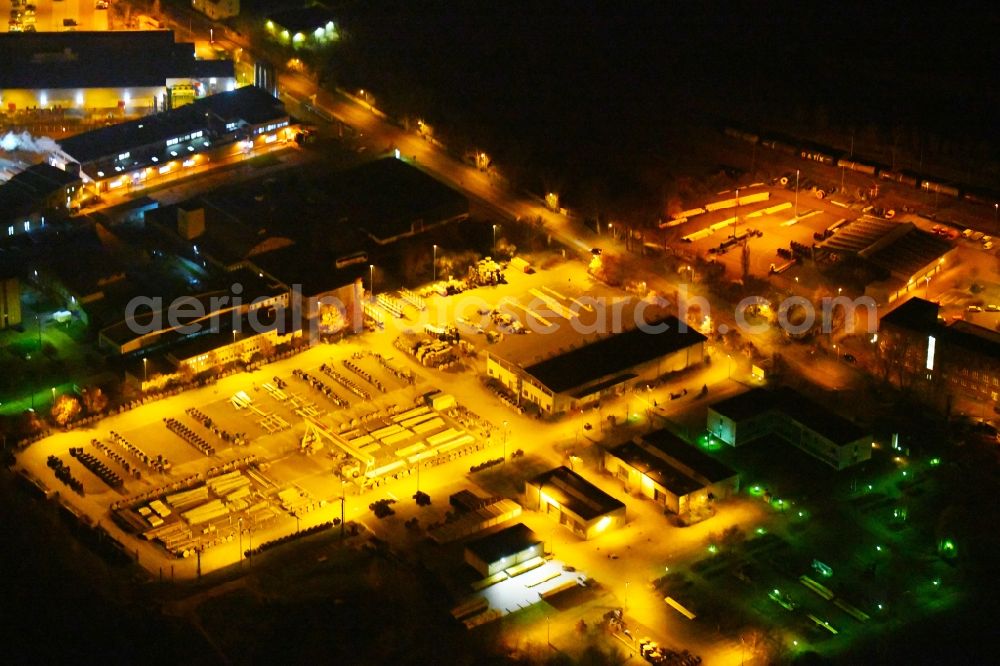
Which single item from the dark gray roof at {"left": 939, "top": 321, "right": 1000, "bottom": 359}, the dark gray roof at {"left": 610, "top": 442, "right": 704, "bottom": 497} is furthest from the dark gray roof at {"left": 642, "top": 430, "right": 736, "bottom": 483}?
the dark gray roof at {"left": 939, "top": 321, "right": 1000, "bottom": 359}

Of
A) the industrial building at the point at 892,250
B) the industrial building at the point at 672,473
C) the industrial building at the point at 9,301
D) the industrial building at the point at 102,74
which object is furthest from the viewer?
the industrial building at the point at 102,74

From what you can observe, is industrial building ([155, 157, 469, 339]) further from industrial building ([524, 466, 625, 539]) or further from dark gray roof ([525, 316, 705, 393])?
→ industrial building ([524, 466, 625, 539])

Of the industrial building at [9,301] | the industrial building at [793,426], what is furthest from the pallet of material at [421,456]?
the industrial building at [9,301]

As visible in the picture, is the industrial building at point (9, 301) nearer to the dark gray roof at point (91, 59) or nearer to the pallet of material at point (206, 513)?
the pallet of material at point (206, 513)

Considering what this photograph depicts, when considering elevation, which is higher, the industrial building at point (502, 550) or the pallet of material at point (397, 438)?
the pallet of material at point (397, 438)

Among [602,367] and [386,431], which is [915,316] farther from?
[386,431]

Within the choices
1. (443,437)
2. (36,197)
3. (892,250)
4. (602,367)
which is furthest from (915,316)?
(36,197)

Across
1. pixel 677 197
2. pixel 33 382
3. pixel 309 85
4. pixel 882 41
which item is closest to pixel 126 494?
pixel 33 382

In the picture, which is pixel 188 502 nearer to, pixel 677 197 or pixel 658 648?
pixel 658 648
